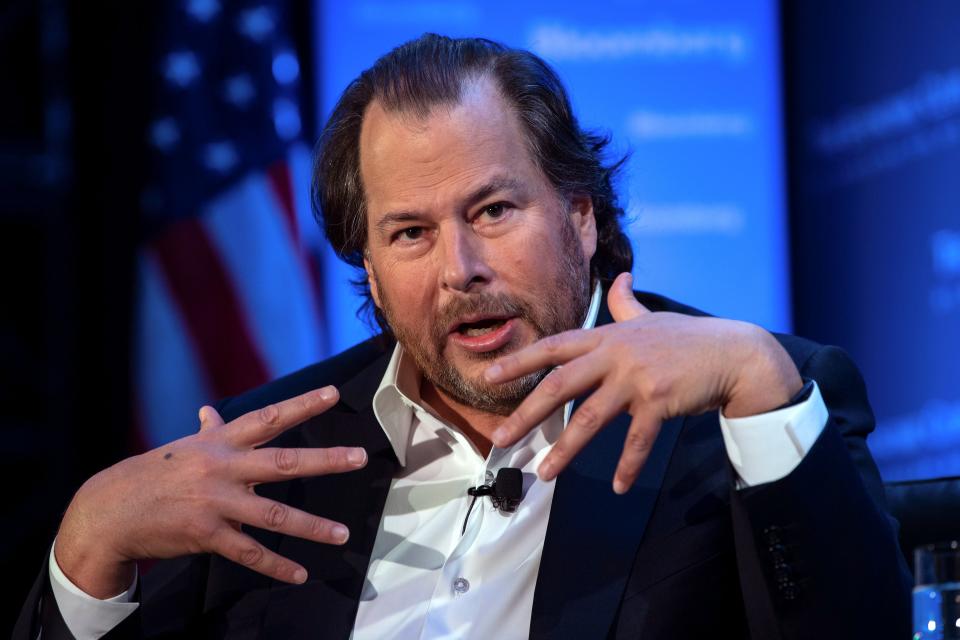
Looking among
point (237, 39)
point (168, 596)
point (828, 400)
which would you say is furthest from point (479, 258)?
point (237, 39)

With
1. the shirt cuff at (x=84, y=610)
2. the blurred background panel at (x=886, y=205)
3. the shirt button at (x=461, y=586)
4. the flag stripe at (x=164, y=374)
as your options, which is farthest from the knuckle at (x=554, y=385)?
the blurred background panel at (x=886, y=205)

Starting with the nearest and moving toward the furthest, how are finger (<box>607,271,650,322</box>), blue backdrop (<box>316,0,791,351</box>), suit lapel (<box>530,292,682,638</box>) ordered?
finger (<box>607,271,650,322</box>)
suit lapel (<box>530,292,682,638</box>)
blue backdrop (<box>316,0,791,351</box>)

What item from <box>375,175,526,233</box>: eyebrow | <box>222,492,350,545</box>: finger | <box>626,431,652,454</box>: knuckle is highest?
<box>375,175,526,233</box>: eyebrow

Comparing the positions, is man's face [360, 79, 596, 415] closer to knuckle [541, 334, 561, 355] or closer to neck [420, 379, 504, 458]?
neck [420, 379, 504, 458]

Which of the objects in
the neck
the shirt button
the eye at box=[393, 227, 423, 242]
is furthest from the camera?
the neck

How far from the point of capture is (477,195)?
2.03m

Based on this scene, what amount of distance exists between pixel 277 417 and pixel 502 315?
49 cm

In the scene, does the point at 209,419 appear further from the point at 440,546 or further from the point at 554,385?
the point at 554,385

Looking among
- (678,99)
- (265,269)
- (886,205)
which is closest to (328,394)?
(265,269)

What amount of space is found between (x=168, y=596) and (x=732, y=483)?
102 cm

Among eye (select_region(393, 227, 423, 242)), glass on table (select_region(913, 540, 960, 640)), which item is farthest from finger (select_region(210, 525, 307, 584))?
glass on table (select_region(913, 540, 960, 640))

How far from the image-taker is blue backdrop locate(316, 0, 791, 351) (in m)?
4.08

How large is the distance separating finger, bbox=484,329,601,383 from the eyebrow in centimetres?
63

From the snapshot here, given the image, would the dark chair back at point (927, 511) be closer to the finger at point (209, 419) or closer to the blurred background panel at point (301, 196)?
the finger at point (209, 419)
